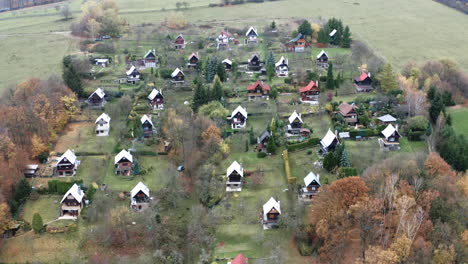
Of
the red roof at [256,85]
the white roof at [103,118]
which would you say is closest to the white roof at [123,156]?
the white roof at [103,118]

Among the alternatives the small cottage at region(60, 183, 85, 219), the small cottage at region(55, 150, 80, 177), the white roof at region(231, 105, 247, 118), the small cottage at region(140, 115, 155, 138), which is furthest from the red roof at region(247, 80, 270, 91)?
the small cottage at region(60, 183, 85, 219)

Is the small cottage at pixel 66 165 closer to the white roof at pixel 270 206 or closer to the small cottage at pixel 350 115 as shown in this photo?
the white roof at pixel 270 206

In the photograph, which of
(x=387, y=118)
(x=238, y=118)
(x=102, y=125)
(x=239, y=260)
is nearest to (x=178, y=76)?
(x=102, y=125)

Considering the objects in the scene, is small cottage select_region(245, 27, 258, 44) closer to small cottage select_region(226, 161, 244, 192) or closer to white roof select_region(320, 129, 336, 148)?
white roof select_region(320, 129, 336, 148)

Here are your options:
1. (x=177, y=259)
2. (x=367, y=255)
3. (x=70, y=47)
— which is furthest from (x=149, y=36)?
(x=367, y=255)

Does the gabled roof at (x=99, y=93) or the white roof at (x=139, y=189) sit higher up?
the gabled roof at (x=99, y=93)

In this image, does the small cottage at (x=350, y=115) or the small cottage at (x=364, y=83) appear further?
the small cottage at (x=364, y=83)

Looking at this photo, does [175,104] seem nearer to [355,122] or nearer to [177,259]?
[355,122]
